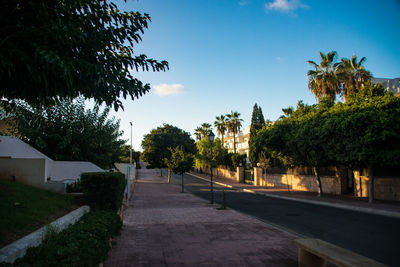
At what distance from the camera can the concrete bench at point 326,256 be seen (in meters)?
4.23

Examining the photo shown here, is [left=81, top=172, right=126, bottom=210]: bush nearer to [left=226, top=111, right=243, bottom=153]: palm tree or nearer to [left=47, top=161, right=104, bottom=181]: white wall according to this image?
[left=47, top=161, right=104, bottom=181]: white wall

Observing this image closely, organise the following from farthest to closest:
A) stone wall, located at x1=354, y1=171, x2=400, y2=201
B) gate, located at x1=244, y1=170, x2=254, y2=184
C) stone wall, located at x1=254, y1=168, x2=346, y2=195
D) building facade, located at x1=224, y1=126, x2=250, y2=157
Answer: building facade, located at x1=224, y1=126, x2=250, y2=157 → gate, located at x1=244, y1=170, x2=254, y2=184 → stone wall, located at x1=254, y1=168, x2=346, y2=195 → stone wall, located at x1=354, y1=171, x2=400, y2=201

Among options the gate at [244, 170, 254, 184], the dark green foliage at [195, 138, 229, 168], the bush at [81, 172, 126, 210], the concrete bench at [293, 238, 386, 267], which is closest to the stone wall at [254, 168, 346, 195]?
the gate at [244, 170, 254, 184]

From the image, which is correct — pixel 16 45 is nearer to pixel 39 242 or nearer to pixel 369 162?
pixel 39 242

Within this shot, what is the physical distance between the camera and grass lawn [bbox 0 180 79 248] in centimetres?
550

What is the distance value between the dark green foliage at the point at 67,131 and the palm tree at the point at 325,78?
64.9ft

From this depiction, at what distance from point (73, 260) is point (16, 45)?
3077mm

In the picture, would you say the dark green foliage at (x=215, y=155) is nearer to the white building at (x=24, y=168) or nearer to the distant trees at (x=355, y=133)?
the distant trees at (x=355, y=133)

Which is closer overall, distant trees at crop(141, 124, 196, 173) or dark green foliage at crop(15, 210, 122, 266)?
dark green foliage at crop(15, 210, 122, 266)

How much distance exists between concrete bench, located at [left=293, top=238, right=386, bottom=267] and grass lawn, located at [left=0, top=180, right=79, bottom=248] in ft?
17.6

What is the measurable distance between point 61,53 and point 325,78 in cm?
2679

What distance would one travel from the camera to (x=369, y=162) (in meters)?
16.1

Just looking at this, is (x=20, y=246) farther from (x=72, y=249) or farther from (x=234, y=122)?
(x=234, y=122)

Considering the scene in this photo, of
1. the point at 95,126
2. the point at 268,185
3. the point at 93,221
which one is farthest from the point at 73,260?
the point at 268,185
